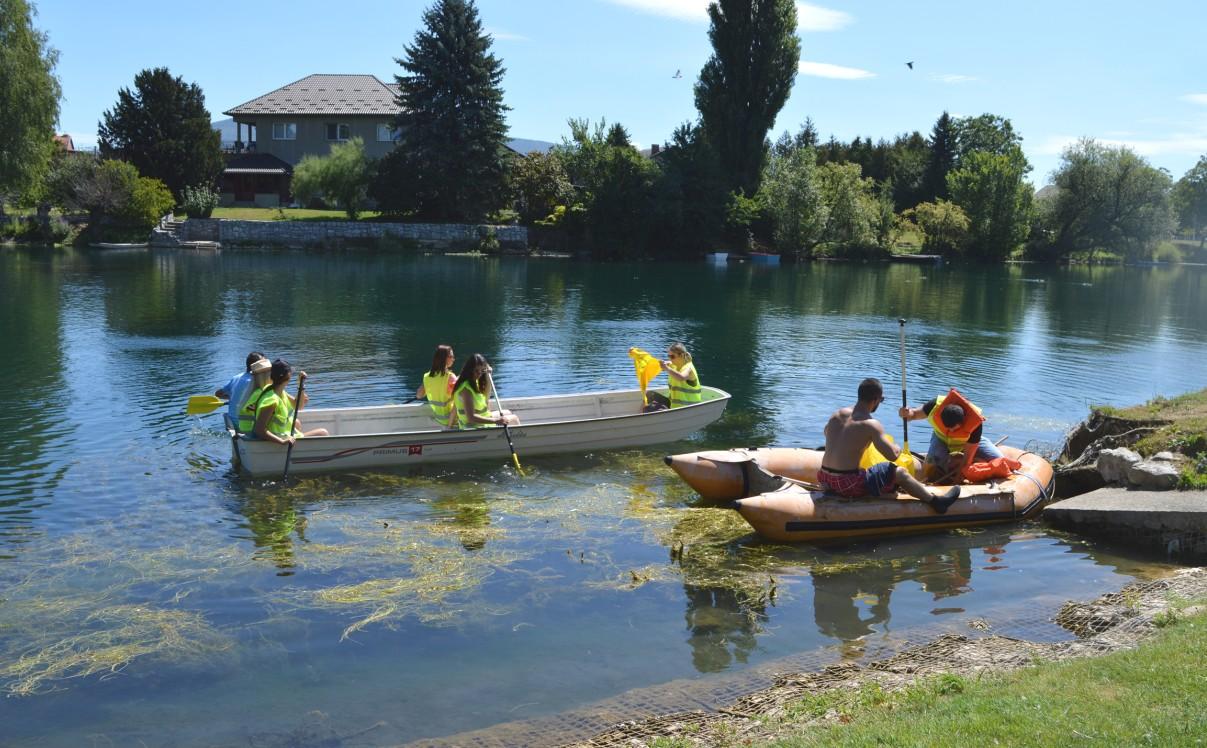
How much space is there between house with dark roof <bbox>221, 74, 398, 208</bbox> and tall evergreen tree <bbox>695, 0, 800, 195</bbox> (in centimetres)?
2379

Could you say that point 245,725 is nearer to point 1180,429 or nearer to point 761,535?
point 761,535

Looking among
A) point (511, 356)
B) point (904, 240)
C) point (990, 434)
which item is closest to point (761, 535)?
point (990, 434)

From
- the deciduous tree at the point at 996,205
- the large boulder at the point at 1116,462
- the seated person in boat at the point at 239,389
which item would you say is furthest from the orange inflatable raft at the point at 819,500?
the deciduous tree at the point at 996,205

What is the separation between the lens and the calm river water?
7750 mm

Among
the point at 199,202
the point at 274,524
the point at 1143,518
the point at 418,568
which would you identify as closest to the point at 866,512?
the point at 1143,518

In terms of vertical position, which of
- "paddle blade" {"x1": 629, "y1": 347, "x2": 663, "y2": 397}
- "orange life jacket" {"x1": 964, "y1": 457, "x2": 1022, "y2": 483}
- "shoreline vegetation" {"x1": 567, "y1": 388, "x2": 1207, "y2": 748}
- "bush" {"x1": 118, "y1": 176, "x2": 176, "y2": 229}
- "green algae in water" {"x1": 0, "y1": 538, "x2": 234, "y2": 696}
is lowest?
"green algae in water" {"x1": 0, "y1": 538, "x2": 234, "y2": 696}

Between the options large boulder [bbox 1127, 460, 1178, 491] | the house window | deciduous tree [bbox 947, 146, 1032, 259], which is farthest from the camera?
deciduous tree [bbox 947, 146, 1032, 259]

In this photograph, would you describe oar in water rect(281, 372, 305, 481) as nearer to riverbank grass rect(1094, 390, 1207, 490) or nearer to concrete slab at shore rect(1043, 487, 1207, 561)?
concrete slab at shore rect(1043, 487, 1207, 561)

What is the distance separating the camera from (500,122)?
6244 centimetres

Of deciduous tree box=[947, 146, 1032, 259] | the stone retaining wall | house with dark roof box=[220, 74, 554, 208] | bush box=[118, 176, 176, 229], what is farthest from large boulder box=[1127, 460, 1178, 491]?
deciduous tree box=[947, 146, 1032, 259]

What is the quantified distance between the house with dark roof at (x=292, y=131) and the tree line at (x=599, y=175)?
4665 millimetres

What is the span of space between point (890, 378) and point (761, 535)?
13154mm

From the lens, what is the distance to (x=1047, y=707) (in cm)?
614

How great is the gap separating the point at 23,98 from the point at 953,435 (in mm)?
43337
